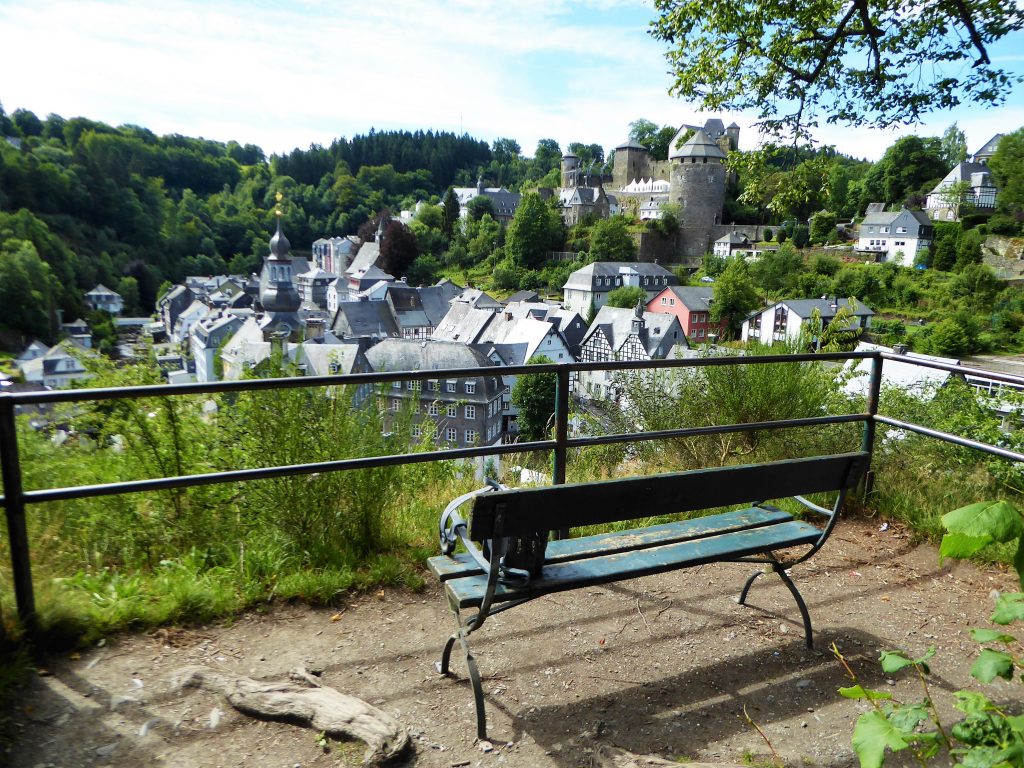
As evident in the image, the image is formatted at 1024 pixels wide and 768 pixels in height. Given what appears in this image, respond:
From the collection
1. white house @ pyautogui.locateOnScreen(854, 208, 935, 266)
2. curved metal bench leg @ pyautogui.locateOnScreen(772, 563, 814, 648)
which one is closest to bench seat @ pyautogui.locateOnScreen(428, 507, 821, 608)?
curved metal bench leg @ pyautogui.locateOnScreen(772, 563, 814, 648)

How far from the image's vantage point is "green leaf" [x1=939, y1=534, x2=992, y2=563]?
3.94ft

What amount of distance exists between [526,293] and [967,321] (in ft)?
119

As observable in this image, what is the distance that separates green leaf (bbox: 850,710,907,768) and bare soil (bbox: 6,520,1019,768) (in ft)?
2.71

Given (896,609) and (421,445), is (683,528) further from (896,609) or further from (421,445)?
(421,445)

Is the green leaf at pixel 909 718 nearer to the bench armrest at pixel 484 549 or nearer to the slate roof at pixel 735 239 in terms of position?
the bench armrest at pixel 484 549

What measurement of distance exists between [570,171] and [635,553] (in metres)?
95.4

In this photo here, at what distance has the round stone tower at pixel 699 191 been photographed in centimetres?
7656

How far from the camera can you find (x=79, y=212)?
82250mm

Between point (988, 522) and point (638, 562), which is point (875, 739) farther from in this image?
point (638, 562)

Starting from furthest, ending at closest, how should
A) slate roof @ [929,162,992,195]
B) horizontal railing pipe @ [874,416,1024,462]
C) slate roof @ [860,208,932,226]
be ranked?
slate roof @ [929,162,992,195] → slate roof @ [860,208,932,226] → horizontal railing pipe @ [874,416,1024,462]

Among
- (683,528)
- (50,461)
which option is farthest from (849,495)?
(50,461)

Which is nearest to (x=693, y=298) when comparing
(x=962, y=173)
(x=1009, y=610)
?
(x=962, y=173)

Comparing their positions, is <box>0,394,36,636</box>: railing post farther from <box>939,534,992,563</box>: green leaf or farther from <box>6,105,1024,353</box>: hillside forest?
<box>6,105,1024,353</box>: hillside forest

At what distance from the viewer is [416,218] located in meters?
100
